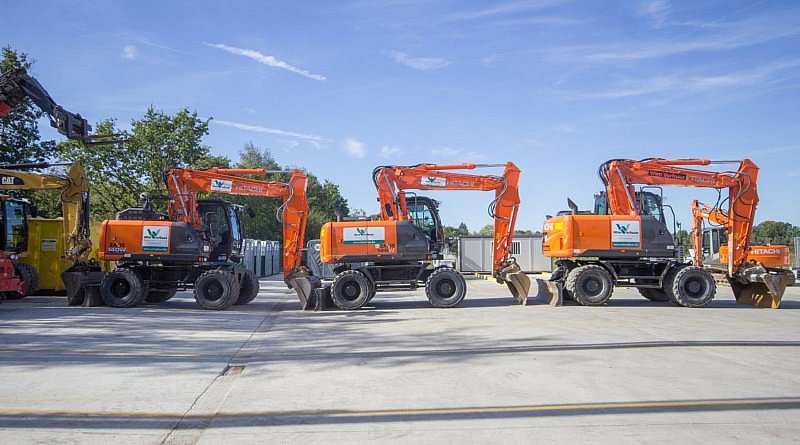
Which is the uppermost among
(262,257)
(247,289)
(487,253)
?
(487,253)

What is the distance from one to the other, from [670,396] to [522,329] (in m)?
5.18

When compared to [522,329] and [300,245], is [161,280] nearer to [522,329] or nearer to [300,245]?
[300,245]

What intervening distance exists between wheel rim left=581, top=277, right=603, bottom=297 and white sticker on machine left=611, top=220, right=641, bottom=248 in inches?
42.8

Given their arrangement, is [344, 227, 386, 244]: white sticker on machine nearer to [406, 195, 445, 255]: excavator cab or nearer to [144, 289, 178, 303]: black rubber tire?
[406, 195, 445, 255]: excavator cab

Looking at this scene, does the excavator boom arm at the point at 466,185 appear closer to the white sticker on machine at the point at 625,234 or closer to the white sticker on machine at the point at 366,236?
the white sticker on machine at the point at 366,236

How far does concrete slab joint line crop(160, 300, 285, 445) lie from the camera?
200 inches

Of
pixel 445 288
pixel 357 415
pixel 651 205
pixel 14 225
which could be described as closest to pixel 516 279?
pixel 445 288

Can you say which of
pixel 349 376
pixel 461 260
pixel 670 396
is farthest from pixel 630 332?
pixel 461 260

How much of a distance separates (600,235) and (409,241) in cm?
515

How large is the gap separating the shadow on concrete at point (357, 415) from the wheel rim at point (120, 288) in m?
10.9

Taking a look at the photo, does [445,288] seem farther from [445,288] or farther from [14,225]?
[14,225]

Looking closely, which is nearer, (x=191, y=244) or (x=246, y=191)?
(x=191, y=244)

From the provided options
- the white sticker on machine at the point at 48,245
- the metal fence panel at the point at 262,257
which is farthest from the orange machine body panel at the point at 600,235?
the metal fence panel at the point at 262,257

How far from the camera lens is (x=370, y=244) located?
16.4 m
